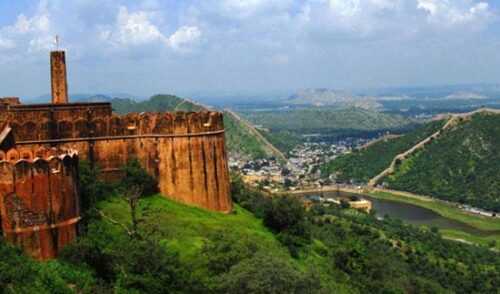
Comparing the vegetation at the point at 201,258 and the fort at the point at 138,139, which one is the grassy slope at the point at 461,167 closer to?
the vegetation at the point at 201,258

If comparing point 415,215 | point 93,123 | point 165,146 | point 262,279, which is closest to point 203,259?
point 262,279

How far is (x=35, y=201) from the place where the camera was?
2784cm

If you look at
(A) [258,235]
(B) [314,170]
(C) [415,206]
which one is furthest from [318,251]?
(B) [314,170]

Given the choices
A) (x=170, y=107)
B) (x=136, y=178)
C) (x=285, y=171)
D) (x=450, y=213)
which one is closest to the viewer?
(x=136, y=178)

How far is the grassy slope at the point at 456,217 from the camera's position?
93.8 meters

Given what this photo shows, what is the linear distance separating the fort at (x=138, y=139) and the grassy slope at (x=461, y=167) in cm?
8622

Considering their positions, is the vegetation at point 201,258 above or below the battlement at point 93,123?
below

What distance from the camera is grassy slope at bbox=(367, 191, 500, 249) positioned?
308 ft

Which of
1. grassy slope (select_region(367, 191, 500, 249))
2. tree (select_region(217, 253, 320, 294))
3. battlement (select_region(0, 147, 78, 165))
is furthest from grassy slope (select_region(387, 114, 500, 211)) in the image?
battlement (select_region(0, 147, 78, 165))

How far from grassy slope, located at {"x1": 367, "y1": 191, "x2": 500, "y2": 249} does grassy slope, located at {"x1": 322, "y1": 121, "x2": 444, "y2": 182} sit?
19.6 meters

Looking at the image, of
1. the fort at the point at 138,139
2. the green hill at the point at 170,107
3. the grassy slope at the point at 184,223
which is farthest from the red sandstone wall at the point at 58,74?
the green hill at the point at 170,107

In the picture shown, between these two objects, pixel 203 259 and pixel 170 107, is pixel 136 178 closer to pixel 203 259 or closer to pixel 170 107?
pixel 203 259

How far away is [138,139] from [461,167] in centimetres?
11338

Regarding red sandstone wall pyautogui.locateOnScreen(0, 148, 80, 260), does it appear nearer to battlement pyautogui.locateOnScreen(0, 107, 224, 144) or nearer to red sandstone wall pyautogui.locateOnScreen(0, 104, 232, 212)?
battlement pyautogui.locateOnScreen(0, 107, 224, 144)
